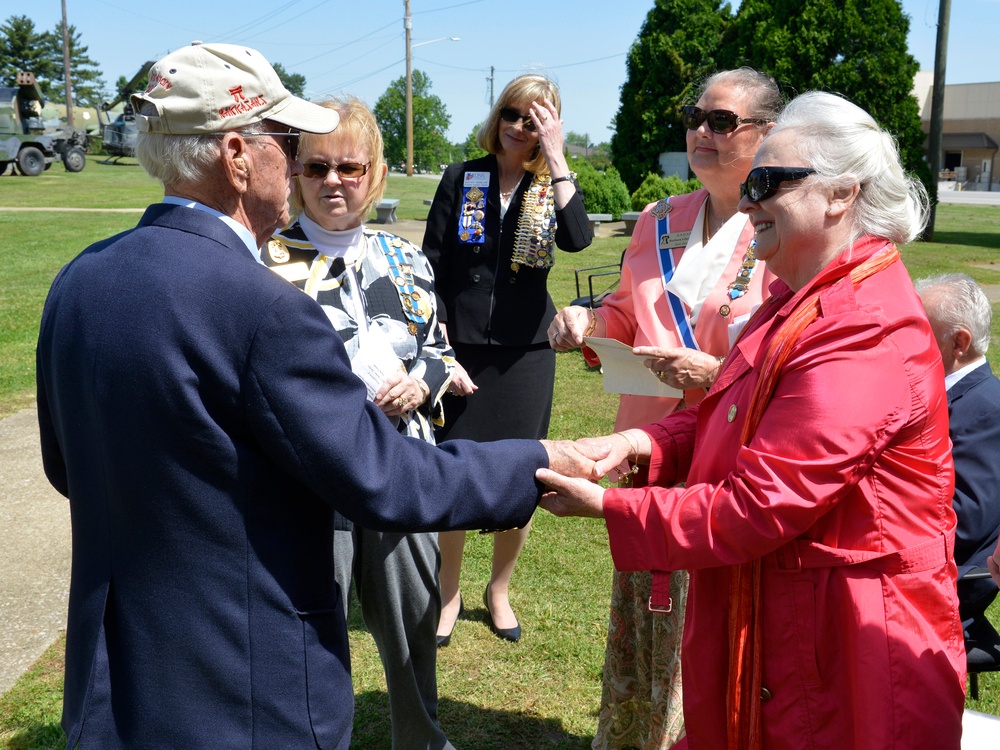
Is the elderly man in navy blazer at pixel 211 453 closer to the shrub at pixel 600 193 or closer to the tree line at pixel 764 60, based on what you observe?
the tree line at pixel 764 60

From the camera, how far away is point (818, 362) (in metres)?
1.84

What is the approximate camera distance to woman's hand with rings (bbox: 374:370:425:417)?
2.91 m

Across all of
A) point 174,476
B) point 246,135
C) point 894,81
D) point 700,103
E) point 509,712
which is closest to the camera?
point 174,476

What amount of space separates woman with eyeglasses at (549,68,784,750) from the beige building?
61.6 m

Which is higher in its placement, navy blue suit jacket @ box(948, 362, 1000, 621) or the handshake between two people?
the handshake between two people

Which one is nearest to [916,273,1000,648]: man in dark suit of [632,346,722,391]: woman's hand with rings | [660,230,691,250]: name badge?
[632,346,722,391]: woman's hand with rings

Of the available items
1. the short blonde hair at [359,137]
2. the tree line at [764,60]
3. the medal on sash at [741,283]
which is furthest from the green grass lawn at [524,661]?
the tree line at [764,60]

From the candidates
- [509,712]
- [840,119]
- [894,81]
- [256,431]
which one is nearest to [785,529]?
[840,119]

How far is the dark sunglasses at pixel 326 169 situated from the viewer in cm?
305

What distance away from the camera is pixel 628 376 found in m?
3.08

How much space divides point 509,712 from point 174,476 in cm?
243

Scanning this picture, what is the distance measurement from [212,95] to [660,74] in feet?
77.7

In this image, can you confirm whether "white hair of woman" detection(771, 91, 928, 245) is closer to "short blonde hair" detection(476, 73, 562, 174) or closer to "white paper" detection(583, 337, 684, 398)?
"white paper" detection(583, 337, 684, 398)

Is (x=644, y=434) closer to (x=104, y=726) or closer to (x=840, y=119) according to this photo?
(x=840, y=119)
